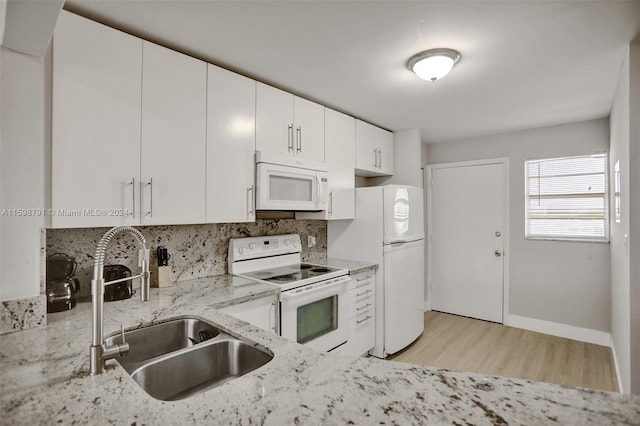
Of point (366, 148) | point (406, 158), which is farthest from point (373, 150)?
point (406, 158)

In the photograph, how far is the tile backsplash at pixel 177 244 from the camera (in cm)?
190

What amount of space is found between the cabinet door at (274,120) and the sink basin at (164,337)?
1311 millimetres

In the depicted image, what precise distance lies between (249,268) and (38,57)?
1.80m

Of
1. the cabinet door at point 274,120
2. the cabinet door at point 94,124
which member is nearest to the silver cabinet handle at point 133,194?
the cabinet door at point 94,124

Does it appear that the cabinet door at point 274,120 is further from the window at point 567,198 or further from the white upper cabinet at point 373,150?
the window at point 567,198

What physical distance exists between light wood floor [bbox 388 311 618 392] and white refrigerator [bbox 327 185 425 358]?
275mm

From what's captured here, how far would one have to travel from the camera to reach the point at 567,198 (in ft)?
12.0

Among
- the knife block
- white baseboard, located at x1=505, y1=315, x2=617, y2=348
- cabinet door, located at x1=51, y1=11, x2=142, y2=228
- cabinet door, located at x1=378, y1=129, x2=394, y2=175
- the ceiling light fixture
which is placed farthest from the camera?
cabinet door, located at x1=378, y1=129, x2=394, y2=175

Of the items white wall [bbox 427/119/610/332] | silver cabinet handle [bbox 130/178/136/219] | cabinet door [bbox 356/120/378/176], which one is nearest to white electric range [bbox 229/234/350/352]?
silver cabinet handle [bbox 130/178/136/219]

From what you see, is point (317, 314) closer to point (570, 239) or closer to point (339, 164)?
point (339, 164)

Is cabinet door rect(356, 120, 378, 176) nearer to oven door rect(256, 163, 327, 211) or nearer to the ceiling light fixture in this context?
oven door rect(256, 163, 327, 211)

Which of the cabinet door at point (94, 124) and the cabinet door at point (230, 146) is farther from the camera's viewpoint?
the cabinet door at point (230, 146)

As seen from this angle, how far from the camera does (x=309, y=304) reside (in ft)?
8.07

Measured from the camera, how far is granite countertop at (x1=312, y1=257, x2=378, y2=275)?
2.87 metres
